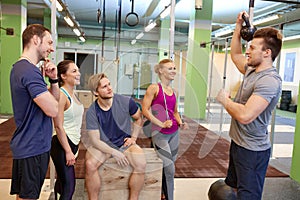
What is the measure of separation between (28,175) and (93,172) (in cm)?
64

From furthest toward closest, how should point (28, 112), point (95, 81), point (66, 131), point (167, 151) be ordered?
point (167, 151), point (95, 81), point (66, 131), point (28, 112)

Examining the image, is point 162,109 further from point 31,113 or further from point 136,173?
point 31,113

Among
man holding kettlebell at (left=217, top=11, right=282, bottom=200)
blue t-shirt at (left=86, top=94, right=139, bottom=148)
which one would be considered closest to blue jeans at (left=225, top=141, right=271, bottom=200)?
man holding kettlebell at (left=217, top=11, right=282, bottom=200)

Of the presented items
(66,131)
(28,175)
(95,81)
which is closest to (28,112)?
(28,175)

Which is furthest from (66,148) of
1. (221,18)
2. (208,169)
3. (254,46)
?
(221,18)

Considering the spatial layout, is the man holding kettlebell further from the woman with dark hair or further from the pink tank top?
the woman with dark hair

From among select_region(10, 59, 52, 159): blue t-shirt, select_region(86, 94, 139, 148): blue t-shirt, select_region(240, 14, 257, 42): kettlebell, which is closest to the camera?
select_region(10, 59, 52, 159): blue t-shirt

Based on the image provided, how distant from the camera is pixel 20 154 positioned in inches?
63.2

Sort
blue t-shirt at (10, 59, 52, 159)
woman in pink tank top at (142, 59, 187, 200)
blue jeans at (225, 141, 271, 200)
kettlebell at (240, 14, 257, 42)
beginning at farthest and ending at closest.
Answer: woman in pink tank top at (142, 59, 187, 200) → kettlebell at (240, 14, 257, 42) → blue jeans at (225, 141, 271, 200) → blue t-shirt at (10, 59, 52, 159)

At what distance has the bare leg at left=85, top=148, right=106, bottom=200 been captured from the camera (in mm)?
2184

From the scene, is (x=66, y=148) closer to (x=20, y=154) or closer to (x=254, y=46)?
(x=20, y=154)

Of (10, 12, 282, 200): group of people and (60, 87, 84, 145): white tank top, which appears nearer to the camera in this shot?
(10, 12, 282, 200): group of people

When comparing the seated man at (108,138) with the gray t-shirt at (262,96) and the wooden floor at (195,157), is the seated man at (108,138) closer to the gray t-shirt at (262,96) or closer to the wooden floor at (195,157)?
the wooden floor at (195,157)

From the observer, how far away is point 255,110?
1.63 meters
